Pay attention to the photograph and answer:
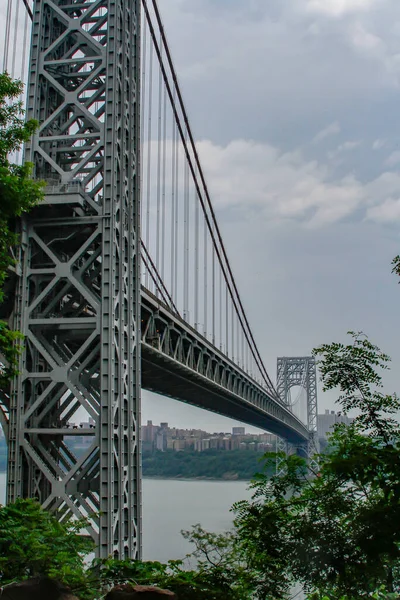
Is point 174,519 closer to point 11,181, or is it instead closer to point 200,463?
point 200,463

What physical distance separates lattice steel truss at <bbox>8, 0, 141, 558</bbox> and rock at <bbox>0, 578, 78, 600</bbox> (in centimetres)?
601

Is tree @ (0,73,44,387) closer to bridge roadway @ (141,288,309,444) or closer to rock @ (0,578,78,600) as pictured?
rock @ (0,578,78,600)

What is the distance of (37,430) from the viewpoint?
39.3ft

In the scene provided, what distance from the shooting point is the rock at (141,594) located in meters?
5.18

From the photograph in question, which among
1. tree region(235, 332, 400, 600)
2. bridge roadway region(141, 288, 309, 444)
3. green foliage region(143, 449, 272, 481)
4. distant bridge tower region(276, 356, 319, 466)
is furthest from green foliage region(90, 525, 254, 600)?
distant bridge tower region(276, 356, 319, 466)

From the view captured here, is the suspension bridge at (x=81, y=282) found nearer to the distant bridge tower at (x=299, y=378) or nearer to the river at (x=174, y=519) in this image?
the river at (x=174, y=519)

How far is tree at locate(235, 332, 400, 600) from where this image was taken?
4.74 metres

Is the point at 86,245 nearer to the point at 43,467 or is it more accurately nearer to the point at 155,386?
the point at 43,467

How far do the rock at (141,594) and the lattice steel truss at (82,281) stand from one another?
606 centimetres

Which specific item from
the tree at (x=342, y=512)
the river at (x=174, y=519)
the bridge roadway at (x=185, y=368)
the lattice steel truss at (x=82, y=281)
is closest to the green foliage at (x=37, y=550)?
the tree at (x=342, y=512)

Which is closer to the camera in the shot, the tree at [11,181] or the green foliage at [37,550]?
the green foliage at [37,550]

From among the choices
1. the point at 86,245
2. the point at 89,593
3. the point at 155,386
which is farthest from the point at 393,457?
the point at 155,386

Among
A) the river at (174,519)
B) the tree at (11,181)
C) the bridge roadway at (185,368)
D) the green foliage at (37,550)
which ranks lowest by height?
the river at (174,519)

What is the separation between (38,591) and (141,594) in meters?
0.84
